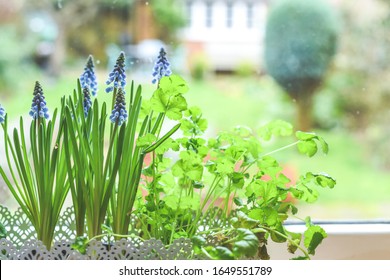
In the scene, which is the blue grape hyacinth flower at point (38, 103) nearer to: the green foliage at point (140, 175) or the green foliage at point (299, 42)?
the green foliage at point (140, 175)

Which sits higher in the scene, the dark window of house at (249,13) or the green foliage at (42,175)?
the dark window of house at (249,13)

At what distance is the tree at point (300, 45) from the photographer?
1381mm

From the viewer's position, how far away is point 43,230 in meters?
1.03

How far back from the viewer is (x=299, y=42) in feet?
4.62

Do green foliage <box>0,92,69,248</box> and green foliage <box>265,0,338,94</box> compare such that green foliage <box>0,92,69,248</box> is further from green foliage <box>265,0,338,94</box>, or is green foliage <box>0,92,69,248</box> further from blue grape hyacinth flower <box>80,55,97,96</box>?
green foliage <box>265,0,338,94</box>

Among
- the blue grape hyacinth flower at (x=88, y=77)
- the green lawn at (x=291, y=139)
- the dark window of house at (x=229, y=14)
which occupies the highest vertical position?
the dark window of house at (x=229, y=14)

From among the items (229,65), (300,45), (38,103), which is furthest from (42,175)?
(300,45)

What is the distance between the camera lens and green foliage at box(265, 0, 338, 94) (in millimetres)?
1381

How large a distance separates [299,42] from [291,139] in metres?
0.22

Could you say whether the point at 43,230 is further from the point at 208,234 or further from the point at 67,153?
the point at 208,234

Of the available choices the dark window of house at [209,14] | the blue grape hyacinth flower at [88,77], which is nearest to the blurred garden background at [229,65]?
the dark window of house at [209,14]

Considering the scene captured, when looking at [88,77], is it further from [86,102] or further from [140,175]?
[140,175]
